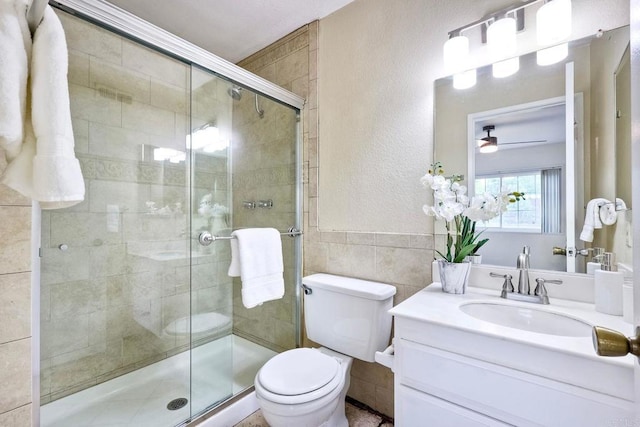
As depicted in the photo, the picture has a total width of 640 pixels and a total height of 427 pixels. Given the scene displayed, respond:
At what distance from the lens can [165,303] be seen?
1.75 meters

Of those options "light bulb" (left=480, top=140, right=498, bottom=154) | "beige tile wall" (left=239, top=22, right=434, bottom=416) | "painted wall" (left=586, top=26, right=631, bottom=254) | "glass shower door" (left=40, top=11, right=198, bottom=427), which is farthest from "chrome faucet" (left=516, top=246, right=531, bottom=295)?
"glass shower door" (left=40, top=11, right=198, bottom=427)

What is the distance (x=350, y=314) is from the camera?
4.73ft

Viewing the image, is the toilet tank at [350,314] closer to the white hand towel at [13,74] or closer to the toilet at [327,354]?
the toilet at [327,354]

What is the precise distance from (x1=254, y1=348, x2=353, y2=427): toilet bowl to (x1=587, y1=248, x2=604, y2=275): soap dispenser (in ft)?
3.51

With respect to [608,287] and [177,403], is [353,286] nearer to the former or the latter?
[608,287]

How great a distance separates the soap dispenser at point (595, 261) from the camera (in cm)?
104

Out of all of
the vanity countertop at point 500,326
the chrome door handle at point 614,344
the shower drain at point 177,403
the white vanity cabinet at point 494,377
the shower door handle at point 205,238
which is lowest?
the shower drain at point 177,403

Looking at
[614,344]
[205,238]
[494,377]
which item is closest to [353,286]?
[494,377]

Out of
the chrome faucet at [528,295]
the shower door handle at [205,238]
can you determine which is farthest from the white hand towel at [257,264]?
the chrome faucet at [528,295]

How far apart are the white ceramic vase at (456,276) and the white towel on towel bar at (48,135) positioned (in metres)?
1.29

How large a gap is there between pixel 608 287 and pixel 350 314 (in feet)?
3.20

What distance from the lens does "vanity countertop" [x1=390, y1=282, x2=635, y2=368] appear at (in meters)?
0.74

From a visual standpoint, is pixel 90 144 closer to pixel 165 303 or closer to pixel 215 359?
pixel 165 303

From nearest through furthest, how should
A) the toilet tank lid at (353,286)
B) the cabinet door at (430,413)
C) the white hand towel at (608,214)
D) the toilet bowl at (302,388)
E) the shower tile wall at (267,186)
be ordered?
the cabinet door at (430,413) → the white hand towel at (608,214) → the toilet bowl at (302,388) → the toilet tank lid at (353,286) → the shower tile wall at (267,186)
